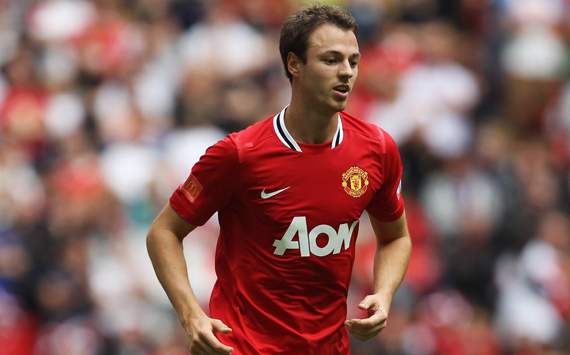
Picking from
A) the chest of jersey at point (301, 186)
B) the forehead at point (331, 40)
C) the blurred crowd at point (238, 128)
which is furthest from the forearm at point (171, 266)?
the blurred crowd at point (238, 128)

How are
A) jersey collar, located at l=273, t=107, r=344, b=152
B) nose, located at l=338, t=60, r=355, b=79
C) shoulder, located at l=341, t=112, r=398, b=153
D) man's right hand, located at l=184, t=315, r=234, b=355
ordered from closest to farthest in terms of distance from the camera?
man's right hand, located at l=184, t=315, r=234, b=355, nose, located at l=338, t=60, r=355, b=79, jersey collar, located at l=273, t=107, r=344, b=152, shoulder, located at l=341, t=112, r=398, b=153

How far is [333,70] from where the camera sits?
249 inches

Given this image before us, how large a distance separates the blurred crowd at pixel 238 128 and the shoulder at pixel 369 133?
431 centimetres

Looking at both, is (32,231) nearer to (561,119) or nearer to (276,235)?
(561,119)

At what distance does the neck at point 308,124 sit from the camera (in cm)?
648

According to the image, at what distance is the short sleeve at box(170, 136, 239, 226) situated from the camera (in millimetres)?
6402

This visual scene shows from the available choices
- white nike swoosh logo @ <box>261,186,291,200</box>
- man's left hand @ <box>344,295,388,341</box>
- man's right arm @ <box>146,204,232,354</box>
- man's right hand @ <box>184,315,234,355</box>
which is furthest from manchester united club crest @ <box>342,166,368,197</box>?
man's right hand @ <box>184,315,234,355</box>

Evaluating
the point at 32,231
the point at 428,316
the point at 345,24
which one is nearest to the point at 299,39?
the point at 345,24

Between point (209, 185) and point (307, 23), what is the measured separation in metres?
0.84

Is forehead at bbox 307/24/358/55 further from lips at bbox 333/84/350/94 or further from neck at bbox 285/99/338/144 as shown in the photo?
neck at bbox 285/99/338/144

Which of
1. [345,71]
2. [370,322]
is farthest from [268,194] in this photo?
[370,322]

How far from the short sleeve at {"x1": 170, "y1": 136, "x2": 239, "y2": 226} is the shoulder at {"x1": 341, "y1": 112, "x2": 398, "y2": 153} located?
59cm

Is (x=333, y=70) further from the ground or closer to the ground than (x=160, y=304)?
further from the ground

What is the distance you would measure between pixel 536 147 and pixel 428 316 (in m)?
2.19
